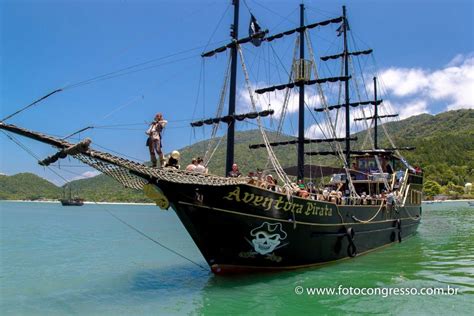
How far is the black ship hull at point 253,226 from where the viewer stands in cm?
1176

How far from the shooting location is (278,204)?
1251cm

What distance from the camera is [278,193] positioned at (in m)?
12.5

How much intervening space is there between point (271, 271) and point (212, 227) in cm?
270

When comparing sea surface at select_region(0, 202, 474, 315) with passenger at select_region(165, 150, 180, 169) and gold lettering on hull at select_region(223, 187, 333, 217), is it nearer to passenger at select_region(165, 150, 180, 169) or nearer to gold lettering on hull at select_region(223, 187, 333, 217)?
gold lettering on hull at select_region(223, 187, 333, 217)

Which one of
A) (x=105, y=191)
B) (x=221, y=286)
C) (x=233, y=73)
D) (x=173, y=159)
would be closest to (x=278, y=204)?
(x=221, y=286)

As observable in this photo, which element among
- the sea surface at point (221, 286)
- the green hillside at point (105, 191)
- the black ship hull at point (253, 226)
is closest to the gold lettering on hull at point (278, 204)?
the black ship hull at point (253, 226)

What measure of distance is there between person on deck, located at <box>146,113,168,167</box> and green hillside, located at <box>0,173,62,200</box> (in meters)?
181

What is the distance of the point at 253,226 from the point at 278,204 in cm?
108

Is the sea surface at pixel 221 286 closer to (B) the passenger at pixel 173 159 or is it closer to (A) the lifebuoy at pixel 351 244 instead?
(A) the lifebuoy at pixel 351 244

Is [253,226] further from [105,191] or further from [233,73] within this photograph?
[105,191]

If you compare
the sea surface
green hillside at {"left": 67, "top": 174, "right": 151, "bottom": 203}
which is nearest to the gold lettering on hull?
the sea surface

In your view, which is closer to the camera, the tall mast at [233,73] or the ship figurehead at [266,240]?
the ship figurehead at [266,240]

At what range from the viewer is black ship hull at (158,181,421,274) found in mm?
11758

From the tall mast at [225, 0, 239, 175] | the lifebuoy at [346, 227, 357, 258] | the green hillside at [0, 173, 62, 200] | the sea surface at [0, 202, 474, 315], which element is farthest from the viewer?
the green hillside at [0, 173, 62, 200]
